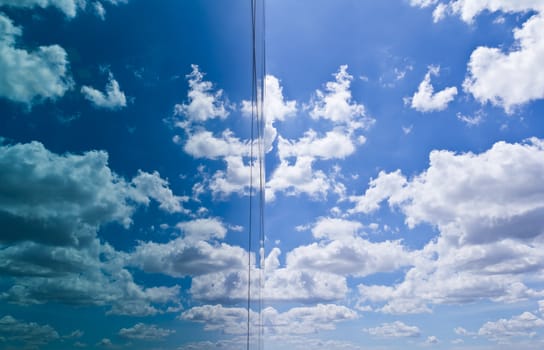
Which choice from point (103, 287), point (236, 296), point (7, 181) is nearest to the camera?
point (7, 181)

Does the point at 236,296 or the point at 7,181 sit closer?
the point at 7,181

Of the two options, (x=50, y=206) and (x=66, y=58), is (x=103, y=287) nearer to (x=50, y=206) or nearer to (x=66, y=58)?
(x=50, y=206)

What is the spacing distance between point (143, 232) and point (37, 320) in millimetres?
685

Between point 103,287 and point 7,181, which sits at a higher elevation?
point 7,181

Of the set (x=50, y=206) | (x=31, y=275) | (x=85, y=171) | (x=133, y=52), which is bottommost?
(x=31, y=275)

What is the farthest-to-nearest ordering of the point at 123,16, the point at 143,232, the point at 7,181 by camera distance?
1. the point at 143,232
2. the point at 123,16
3. the point at 7,181

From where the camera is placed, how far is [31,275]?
1.08m

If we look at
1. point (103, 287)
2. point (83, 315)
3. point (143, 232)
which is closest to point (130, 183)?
point (143, 232)

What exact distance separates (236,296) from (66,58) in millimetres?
5674

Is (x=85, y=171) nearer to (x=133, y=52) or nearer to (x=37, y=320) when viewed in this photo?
(x=37, y=320)

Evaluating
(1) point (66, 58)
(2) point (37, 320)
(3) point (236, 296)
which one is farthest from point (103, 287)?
(3) point (236, 296)

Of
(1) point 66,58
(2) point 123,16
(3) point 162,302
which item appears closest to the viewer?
(1) point 66,58

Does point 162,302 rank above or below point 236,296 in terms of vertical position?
below

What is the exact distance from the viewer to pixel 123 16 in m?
1.60
